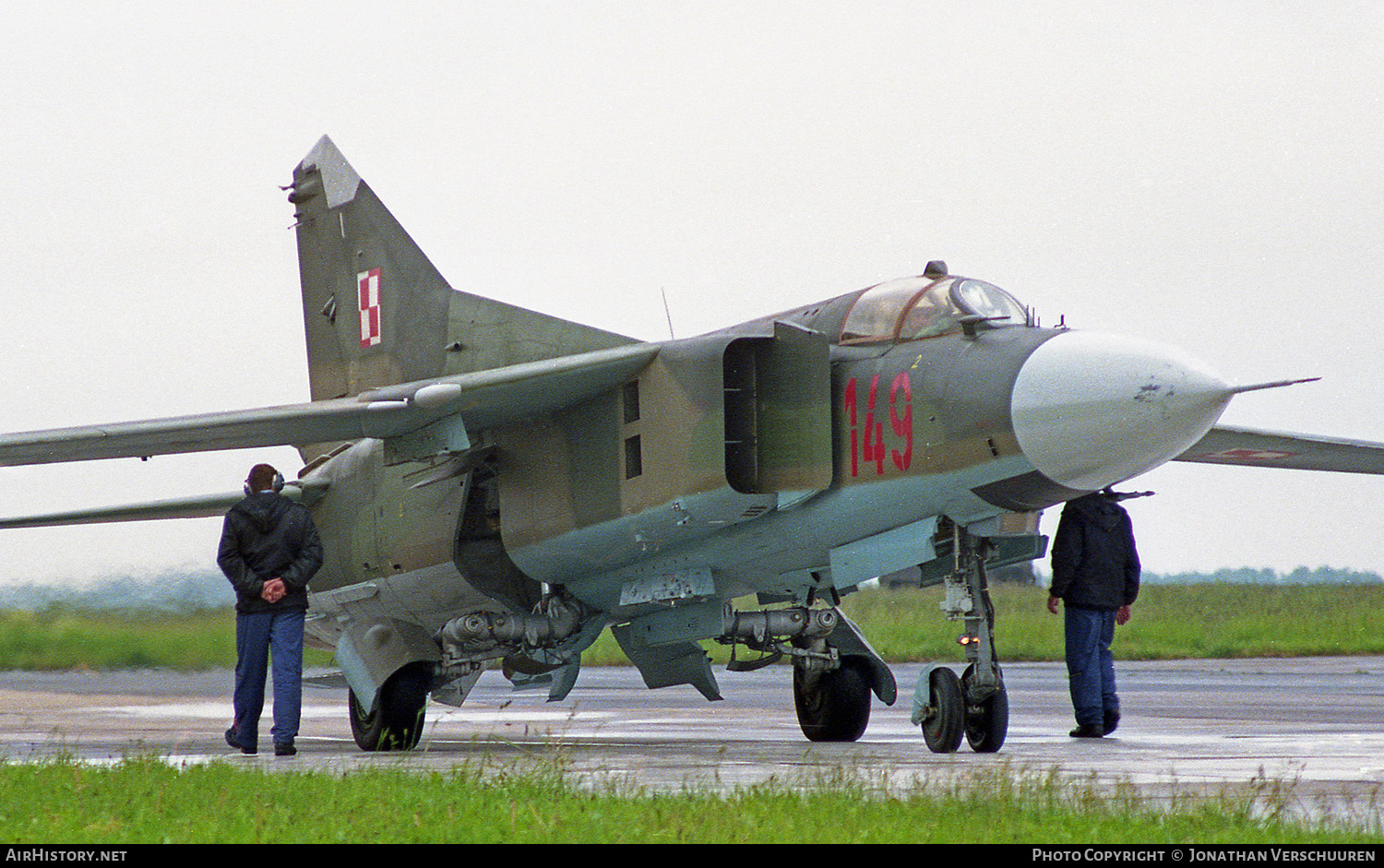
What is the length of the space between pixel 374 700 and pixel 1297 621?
22441mm

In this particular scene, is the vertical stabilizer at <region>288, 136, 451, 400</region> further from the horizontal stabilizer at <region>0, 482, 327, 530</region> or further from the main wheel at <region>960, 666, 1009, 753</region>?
the main wheel at <region>960, 666, 1009, 753</region>

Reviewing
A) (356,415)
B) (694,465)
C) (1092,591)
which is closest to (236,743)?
(356,415)

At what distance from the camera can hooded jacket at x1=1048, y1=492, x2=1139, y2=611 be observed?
1059 cm

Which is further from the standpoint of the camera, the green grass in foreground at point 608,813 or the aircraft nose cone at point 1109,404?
the aircraft nose cone at point 1109,404

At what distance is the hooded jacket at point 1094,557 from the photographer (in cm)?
1059

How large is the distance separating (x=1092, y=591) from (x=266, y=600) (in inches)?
204

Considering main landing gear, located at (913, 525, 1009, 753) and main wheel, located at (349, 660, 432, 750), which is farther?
main wheel, located at (349, 660, 432, 750)

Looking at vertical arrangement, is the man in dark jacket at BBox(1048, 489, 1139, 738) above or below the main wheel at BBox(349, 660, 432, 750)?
above

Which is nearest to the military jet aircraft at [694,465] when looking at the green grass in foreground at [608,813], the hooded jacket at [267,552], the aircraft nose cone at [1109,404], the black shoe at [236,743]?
the aircraft nose cone at [1109,404]

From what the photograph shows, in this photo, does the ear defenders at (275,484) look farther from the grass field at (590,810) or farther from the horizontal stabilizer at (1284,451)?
the horizontal stabilizer at (1284,451)

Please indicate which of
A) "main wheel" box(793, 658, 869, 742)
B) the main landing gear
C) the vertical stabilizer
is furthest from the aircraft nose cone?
the vertical stabilizer

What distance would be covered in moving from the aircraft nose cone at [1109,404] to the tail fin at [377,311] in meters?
3.38

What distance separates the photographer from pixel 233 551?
9.51 metres

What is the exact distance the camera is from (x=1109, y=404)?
323 inches
